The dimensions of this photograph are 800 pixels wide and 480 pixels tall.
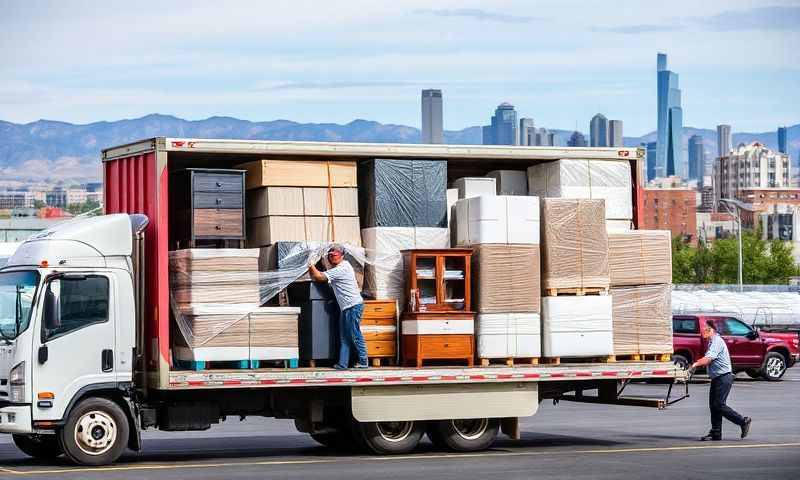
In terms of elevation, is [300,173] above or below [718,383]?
above

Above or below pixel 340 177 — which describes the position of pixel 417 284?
below

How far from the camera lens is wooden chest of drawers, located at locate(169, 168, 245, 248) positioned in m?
17.1

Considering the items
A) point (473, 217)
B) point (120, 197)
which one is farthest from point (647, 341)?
point (120, 197)

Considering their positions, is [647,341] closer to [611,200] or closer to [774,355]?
[611,200]

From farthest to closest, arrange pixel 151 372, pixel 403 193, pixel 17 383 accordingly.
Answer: pixel 403 193 < pixel 151 372 < pixel 17 383

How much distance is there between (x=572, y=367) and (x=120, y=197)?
6.20 meters

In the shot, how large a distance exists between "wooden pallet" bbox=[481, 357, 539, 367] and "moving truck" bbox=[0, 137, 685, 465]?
0.11 m

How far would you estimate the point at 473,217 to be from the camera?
18.1 metres

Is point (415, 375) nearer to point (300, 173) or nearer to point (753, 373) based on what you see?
point (300, 173)

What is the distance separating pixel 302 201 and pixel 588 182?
3.95 m

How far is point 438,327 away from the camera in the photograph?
17.7 metres

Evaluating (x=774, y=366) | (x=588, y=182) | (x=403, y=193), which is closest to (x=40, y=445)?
(x=403, y=193)

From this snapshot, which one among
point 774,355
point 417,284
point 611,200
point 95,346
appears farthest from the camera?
point 774,355

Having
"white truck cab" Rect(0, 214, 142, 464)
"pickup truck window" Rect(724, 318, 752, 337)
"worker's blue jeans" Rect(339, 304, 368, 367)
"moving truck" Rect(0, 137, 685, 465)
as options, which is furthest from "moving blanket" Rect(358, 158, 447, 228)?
"pickup truck window" Rect(724, 318, 752, 337)
